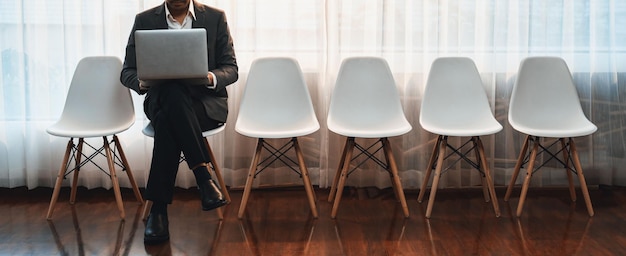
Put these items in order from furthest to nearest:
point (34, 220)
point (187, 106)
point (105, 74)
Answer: point (105, 74)
point (34, 220)
point (187, 106)

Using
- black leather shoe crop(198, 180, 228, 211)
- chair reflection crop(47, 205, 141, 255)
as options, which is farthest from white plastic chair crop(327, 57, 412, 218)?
chair reflection crop(47, 205, 141, 255)

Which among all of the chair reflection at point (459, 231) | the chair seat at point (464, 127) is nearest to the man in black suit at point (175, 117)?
the chair reflection at point (459, 231)

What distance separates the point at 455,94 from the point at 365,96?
0.51 meters

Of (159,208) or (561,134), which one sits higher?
(561,134)

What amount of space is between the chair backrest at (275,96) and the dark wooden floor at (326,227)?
464mm

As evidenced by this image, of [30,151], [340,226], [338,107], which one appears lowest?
[340,226]

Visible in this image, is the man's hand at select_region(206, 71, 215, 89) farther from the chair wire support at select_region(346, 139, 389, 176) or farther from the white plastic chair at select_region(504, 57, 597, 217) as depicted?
the white plastic chair at select_region(504, 57, 597, 217)

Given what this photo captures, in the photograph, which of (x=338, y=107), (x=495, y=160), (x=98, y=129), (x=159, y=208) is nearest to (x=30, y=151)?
(x=98, y=129)

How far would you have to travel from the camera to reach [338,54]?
11.7 feet

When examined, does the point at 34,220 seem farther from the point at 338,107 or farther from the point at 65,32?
the point at 338,107

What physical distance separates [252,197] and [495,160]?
4.93 ft

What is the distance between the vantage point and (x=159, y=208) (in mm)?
2777

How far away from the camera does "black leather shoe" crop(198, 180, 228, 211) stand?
8.73ft

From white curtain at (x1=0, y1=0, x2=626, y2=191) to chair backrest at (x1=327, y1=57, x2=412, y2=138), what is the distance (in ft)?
0.64
